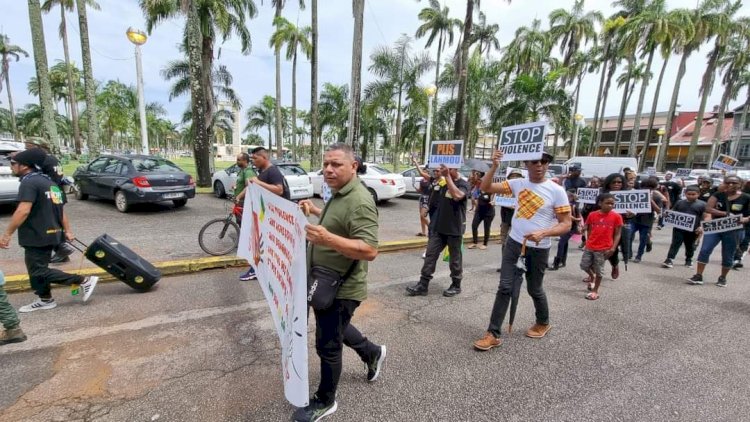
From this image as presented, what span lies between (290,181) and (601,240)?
832 centimetres

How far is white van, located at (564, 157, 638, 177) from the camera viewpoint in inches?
691

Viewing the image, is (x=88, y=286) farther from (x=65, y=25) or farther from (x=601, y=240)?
(x=65, y=25)

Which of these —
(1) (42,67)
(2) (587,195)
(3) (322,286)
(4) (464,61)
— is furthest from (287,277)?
(1) (42,67)

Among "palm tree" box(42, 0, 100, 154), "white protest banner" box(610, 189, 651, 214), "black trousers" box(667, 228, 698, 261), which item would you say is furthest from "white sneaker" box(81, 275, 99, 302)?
"palm tree" box(42, 0, 100, 154)

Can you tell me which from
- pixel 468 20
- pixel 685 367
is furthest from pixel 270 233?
pixel 468 20

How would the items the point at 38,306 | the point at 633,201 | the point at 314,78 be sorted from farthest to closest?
the point at 314,78, the point at 633,201, the point at 38,306

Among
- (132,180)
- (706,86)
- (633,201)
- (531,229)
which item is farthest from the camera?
(706,86)

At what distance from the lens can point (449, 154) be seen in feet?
18.2

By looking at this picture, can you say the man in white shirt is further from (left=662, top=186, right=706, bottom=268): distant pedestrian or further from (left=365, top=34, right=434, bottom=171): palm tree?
(left=365, top=34, right=434, bottom=171): palm tree

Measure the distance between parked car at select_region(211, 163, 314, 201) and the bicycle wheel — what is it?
4.53 m

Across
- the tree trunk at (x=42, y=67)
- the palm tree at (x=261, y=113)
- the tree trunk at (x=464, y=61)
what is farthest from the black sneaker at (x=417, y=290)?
the palm tree at (x=261, y=113)

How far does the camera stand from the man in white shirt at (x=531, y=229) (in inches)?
122

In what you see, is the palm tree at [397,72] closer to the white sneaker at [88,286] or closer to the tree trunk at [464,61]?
the tree trunk at [464,61]

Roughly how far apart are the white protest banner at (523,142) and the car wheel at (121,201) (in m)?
8.77
